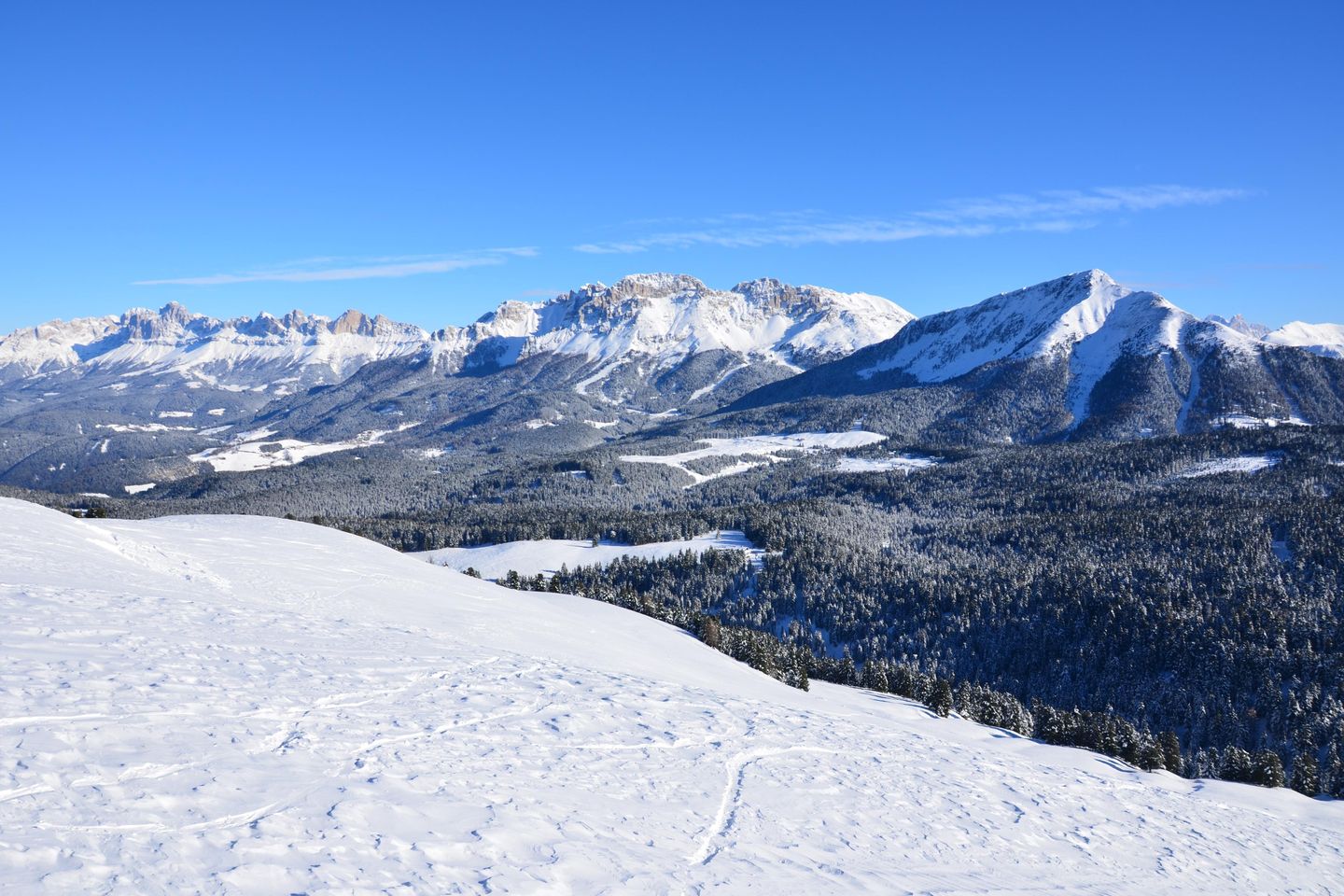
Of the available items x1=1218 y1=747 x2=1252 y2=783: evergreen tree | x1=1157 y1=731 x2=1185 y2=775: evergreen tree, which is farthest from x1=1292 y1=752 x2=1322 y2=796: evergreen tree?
x1=1157 y1=731 x2=1185 y2=775: evergreen tree

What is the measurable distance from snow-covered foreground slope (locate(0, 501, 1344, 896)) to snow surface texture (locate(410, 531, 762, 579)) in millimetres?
114886

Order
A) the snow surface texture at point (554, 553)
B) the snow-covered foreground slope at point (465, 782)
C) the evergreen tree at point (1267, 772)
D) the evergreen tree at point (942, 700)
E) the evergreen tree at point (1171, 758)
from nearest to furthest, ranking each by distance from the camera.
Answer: the snow-covered foreground slope at point (465, 782) < the evergreen tree at point (1267, 772) < the evergreen tree at point (1171, 758) < the evergreen tree at point (942, 700) < the snow surface texture at point (554, 553)

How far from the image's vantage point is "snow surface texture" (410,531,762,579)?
517 feet

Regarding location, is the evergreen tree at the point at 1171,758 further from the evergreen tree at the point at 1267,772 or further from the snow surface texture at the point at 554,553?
the snow surface texture at the point at 554,553

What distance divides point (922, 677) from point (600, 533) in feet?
400

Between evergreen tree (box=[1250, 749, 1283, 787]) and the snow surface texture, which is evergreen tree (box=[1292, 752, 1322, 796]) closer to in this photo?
evergreen tree (box=[1250, 749, 1283, 787])

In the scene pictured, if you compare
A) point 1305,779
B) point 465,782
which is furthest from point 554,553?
point 465,782

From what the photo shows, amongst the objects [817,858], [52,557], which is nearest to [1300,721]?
[817,858]

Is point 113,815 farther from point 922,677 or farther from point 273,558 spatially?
point 922,677

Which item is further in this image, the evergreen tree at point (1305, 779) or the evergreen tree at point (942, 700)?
the evergreen tree at point (942, 700)

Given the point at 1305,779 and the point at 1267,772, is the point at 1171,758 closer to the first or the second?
the point at 1267,772

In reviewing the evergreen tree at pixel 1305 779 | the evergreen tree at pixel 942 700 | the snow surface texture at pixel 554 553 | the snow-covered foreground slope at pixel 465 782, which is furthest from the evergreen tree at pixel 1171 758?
the snow surface texture at pixel 554 553

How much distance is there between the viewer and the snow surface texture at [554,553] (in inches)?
6206

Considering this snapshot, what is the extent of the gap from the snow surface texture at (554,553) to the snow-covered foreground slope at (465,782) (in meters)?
115
